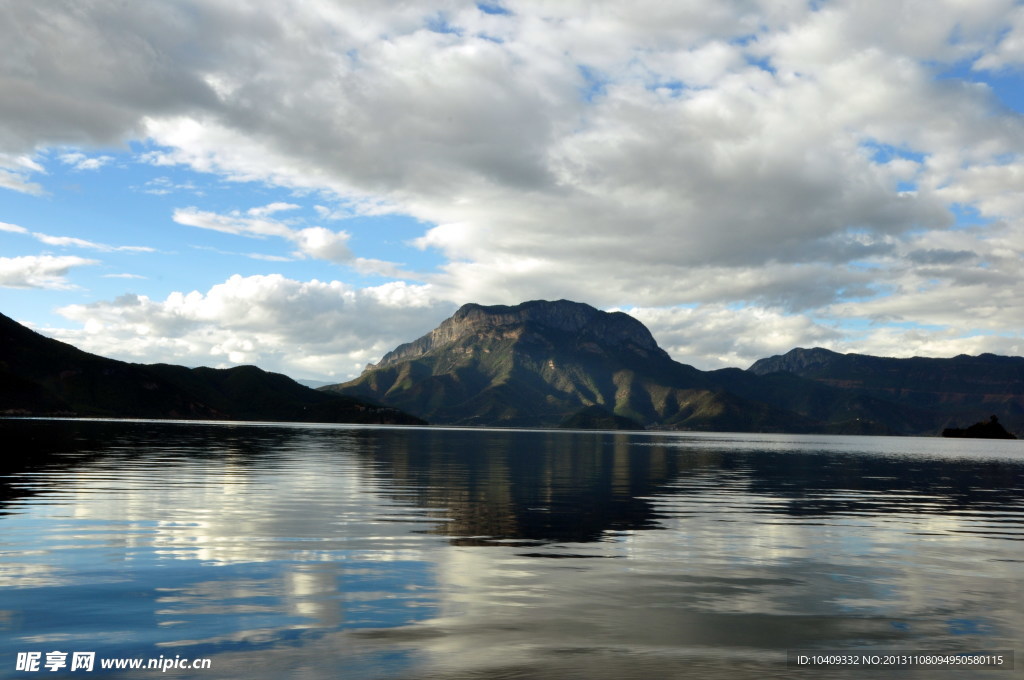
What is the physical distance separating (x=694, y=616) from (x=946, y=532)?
91.4 ft

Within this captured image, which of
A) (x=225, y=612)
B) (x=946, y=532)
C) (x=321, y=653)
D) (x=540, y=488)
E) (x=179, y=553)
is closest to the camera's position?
(x=321, y=653)

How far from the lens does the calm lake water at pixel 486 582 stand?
16375mm

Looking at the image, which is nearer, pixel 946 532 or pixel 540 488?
pixel 946 532

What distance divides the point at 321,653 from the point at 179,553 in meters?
14.8

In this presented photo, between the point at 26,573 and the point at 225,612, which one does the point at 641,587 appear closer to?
the point at 225,612

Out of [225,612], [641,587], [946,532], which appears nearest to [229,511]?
[225,612]

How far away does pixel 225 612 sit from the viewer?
63.4 feet

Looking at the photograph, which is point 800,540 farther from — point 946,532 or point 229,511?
point 229,511

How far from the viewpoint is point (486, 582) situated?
23797 mm

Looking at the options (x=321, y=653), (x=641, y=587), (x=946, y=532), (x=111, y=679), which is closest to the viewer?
(x=111, y=679)

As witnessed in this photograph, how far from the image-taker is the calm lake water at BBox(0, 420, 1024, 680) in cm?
1638

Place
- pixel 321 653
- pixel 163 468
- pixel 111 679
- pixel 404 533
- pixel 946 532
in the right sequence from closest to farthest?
pixel 111 679, pixel 321 653, pixel 404 533, pixel 946 532, pixel 163 468

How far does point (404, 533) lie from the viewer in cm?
3400

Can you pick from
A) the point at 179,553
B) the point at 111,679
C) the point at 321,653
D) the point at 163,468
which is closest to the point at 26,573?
the point at 179,553
